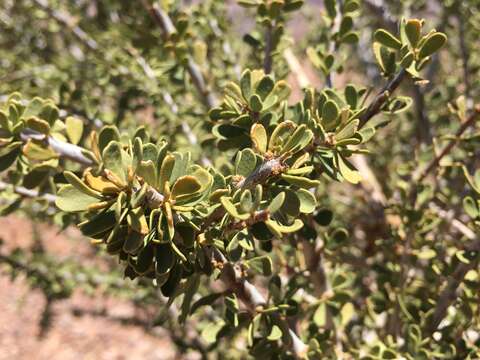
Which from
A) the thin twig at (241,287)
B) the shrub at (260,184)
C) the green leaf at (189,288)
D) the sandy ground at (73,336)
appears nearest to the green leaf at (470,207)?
the shrub at (260,184)

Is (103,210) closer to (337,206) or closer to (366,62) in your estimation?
(337,206)

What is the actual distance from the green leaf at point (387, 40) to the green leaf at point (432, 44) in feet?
0.13

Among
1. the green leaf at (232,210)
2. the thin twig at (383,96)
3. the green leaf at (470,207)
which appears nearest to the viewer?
the green leaf at (232,210)

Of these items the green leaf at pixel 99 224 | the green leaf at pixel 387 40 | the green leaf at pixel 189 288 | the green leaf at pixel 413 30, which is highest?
the green leaf at pixel 413 30

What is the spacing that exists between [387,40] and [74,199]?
0.54 metres

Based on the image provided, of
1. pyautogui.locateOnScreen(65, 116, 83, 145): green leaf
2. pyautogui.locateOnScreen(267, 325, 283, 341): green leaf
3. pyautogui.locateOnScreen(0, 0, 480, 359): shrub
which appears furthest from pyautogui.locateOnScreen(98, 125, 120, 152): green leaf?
pyautogui.locateOnScreen(267, 325, 283, 341): green leaf

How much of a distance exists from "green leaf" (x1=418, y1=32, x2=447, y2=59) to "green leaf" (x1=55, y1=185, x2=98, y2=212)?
0.54 m

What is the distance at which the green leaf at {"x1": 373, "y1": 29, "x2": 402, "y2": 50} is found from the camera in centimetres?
80

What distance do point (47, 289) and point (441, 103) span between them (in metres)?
1.83

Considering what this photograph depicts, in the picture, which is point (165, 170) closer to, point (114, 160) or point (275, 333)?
point (114, 160)

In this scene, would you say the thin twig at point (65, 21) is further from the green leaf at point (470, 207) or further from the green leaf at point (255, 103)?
the green leaf at point (470, 207)

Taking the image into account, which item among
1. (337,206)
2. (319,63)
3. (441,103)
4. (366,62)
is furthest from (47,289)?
(366,62)

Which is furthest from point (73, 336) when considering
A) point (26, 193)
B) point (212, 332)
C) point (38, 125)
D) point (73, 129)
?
point (38, 125)

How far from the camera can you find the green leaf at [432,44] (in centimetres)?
76
